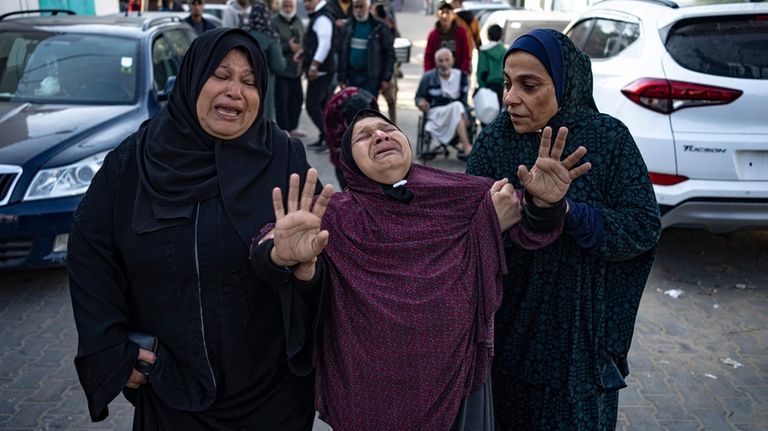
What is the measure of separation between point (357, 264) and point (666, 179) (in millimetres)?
3756

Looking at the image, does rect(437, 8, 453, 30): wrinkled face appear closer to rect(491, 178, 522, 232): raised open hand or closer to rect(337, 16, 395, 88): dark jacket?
rect(337, 16, 395, 88): dark jacket

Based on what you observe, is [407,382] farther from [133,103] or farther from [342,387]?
[133,103]

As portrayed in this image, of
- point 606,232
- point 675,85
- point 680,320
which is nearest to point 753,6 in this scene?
point 675,85

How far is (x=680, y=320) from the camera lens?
209 inches

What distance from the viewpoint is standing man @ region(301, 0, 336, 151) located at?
1005 cm

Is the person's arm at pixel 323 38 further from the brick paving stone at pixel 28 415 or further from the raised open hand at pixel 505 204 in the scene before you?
the raised open hand at pixel 505 204

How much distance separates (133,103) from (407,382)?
488cm

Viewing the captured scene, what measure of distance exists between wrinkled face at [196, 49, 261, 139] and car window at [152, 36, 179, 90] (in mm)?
4589

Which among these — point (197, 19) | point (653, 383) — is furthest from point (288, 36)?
point (653, 383)

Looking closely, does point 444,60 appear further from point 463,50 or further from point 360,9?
point 360,9

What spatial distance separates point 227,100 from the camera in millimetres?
2316

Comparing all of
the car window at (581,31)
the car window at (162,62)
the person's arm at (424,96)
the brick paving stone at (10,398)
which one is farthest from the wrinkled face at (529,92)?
the person's arm at (424,96)

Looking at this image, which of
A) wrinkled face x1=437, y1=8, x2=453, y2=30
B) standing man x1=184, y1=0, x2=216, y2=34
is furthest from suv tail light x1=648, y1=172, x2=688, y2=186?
standing man x1=184, y1=0, x2=216, y2=34

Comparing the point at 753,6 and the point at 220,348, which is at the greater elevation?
the point at 753,6
